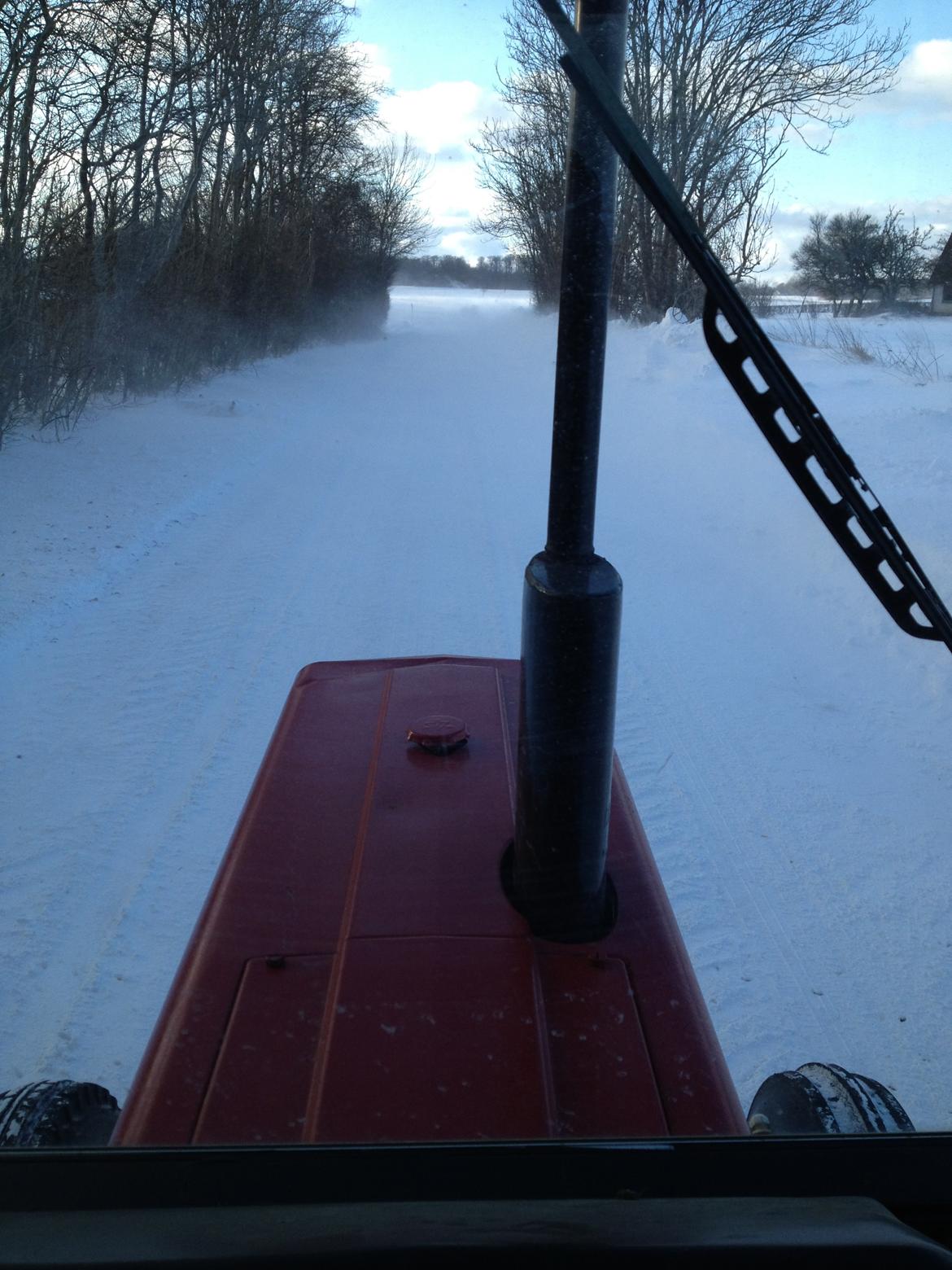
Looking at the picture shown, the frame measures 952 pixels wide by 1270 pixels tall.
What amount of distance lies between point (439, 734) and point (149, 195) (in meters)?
14.7

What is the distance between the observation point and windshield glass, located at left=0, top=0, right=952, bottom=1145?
62.3 inches

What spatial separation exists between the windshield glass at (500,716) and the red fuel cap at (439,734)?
0.01 m

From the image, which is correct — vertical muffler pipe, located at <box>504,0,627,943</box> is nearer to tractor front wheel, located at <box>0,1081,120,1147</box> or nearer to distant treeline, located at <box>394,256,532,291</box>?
tractor front wheel, located at <box>0,1081,120,1147</box>

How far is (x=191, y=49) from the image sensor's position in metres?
13.5

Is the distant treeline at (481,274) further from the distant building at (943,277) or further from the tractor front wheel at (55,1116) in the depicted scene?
the tractor front wheel at (55,1116)

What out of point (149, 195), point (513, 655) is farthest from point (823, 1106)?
point (149, 195)

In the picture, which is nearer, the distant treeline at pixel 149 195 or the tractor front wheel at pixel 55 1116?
the tractor front wheel at pixel 55 1116

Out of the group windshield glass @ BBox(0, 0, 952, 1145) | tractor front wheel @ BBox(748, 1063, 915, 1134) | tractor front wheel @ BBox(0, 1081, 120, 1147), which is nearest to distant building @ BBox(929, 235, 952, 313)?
windshield glass @ BBox(0, 0, 952, 1145)

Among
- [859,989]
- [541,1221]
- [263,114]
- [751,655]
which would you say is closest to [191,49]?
[263,114]

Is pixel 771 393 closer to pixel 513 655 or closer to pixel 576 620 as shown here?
pixel 576 620

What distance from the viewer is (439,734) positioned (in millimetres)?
2406

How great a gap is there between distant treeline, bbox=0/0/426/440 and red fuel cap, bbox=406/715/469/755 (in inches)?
265

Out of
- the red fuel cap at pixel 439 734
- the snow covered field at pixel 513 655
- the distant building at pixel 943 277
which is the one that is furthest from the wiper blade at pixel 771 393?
the distant building at pixel 943 277

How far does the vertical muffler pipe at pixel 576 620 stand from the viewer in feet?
4.74
